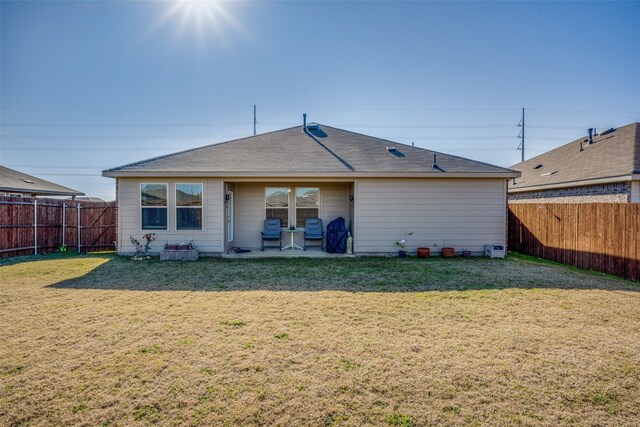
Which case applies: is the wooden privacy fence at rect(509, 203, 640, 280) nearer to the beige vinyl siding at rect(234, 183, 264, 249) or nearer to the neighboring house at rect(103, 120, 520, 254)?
the neighboring house at rect(103, 120, 520, 254)

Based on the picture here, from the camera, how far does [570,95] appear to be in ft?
49.5

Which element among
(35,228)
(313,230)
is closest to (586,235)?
(313,230)

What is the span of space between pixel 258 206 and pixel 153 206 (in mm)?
3052

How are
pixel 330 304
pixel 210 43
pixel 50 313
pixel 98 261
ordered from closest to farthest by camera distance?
pixel 50 313, pixel 330 304, pixel 98 261, pixel 210 43

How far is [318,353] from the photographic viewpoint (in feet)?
10.3

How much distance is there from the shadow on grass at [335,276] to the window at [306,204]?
2.02m

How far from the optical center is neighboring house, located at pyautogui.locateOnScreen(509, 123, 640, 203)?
30.0 ft

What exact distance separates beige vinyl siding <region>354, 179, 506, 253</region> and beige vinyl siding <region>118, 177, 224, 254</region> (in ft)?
13.3

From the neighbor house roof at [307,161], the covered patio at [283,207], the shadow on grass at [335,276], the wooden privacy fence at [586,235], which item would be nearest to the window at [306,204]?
the covered patio at [283,207]

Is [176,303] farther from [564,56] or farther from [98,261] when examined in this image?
[564,56]

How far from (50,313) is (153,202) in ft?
17.6

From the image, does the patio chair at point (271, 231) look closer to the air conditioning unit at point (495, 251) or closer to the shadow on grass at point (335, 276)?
the shadow on grass at point (335, 276)

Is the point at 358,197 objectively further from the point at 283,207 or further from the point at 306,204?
the point at 283,207

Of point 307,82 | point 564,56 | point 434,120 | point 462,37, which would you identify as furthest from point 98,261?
point 434,120
